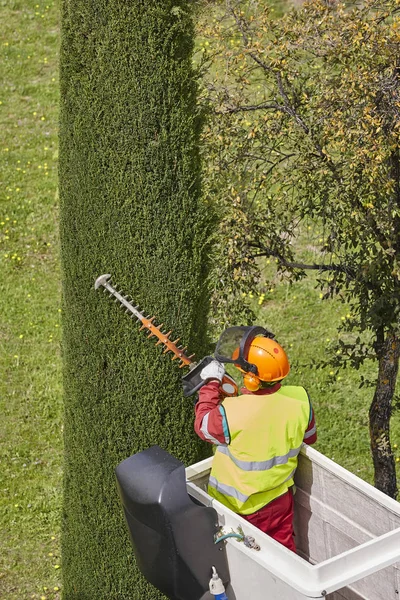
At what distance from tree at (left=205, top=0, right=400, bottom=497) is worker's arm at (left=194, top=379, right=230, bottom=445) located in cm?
145

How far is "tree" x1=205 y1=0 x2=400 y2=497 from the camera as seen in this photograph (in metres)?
5.24

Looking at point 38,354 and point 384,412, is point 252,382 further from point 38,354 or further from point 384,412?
point 38,354

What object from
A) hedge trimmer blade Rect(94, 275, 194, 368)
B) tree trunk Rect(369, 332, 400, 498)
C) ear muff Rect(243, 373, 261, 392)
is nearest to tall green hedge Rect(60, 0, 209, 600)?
hedge trimmer blade Rect(94, 275, 194, 368)

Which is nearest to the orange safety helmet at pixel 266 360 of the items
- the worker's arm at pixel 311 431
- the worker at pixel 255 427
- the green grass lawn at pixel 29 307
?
the worker at pixel 255 427

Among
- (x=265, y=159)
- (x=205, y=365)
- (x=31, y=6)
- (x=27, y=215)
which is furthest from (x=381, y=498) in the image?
(x=31, y=6)

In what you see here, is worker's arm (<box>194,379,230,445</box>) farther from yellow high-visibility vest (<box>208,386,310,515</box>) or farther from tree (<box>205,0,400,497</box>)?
tree (<box>205,0,400,497</box>)

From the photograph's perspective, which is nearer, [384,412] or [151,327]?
[151,327]

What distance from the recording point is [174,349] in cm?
476

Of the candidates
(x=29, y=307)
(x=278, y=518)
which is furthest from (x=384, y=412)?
(x=29, y=307)

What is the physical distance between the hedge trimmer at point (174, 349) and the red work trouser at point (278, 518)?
547mm

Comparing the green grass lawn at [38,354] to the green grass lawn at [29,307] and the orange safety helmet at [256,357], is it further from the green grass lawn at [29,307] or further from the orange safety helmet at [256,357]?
the orange safety helmet at [256,357]

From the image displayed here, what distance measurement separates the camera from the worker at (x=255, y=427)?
13.9 feet

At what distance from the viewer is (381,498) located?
13.3 feet

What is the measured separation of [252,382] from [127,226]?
1.05m
